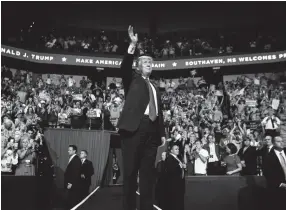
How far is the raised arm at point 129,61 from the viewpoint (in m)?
3.23

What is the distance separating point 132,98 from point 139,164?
2.11 feet

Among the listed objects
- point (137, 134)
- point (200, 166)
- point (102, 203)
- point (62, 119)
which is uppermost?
point (62, 119)

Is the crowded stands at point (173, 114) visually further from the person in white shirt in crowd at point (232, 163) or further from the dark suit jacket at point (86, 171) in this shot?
the dark suit jacket at point (86, 171)

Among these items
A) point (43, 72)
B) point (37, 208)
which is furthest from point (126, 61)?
point (43, 72)

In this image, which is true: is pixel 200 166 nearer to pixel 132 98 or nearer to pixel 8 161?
pixel 8 161

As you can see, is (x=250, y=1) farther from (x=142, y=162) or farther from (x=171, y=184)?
(x=142, y=162)

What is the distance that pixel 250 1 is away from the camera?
1858cm

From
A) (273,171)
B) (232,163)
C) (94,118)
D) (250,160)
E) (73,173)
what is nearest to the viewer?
(273,171)

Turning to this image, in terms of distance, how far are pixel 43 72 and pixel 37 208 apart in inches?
566

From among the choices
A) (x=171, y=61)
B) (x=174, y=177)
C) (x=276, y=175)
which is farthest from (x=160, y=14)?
(x=276, y=175)

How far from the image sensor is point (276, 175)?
18.5 ft

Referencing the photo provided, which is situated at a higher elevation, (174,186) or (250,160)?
(250,160)

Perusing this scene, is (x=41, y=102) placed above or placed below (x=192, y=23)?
below

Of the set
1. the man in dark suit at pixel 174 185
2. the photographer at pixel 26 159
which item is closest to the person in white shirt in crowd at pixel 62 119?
the photographer at pixel 26 159
